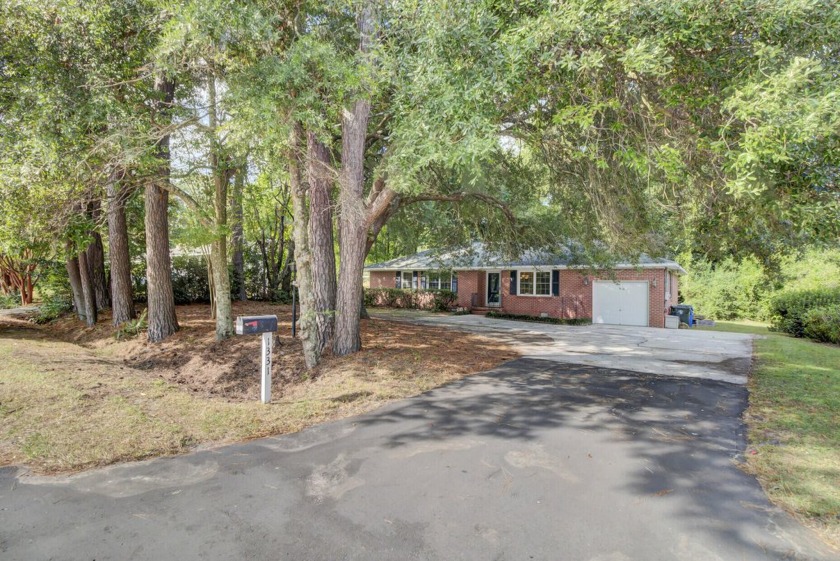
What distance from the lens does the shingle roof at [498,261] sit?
13234 mm

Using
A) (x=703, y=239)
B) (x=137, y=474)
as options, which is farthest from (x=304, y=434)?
(x=703, y=239)

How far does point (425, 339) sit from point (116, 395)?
6815mm

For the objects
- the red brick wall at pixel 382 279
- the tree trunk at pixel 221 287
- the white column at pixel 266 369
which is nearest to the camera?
the white column at pixel 266 369

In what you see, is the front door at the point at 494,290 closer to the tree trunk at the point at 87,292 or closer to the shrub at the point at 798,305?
the shrub at the point at 798,305

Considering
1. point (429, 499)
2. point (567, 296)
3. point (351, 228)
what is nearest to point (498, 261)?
point (567, 296)

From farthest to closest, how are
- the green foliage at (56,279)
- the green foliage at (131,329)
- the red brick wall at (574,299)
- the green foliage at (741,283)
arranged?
the green foliage at (741,283) < the red brick wall at (574,299) < the green foliage at (56,279) < the green foliage at (131,329)

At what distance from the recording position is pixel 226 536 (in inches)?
108

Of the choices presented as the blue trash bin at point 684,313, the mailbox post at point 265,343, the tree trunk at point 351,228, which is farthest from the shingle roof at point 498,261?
the mailbox post at point 265,343

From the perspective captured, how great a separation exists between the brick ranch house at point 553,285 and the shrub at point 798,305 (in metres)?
3.65

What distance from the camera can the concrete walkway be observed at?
27.5 feet

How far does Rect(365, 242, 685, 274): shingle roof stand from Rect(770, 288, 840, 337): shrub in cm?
366

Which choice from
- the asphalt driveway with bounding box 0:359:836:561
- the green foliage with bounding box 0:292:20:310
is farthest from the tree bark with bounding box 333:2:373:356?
the green foliage with bounding box 0:292:20:310

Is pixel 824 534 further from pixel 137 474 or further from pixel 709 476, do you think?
pixel 137 474

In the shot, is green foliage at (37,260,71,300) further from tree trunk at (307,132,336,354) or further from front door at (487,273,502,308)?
front door at (487,273,502,308)
